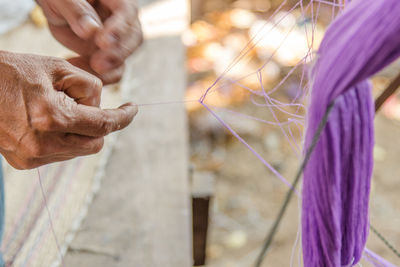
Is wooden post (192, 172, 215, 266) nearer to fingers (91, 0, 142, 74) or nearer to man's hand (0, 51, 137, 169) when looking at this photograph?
fingers (91, 0, 142, 74)

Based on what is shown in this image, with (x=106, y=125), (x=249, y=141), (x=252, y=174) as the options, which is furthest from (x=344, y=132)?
(x=249, y=141)

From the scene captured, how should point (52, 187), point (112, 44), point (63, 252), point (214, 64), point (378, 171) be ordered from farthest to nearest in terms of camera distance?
point (214, 64)
point (378, 171)
point (52, 187)
point (63, 252)
point (112, 44)

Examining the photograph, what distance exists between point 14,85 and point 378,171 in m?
2.18

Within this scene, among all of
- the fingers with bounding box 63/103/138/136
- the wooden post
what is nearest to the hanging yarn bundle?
the fingers with bounding box 63/103/138/136

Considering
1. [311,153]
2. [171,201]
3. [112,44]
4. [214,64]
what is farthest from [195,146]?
[311,153]

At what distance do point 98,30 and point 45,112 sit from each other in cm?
28

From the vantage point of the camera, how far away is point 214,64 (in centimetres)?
293

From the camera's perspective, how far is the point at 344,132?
55 cm

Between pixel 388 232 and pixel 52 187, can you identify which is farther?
pixel 388 232

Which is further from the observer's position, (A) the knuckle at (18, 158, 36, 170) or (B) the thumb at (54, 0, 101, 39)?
(B) the thumb at (54, 0, 101, 39)

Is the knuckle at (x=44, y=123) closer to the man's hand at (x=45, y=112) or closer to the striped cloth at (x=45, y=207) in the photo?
the man's hand at (x=45, y=112)

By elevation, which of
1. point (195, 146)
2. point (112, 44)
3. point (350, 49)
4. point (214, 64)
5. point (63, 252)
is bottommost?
point (195, 146)

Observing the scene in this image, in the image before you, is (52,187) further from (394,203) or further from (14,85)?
(394,203)

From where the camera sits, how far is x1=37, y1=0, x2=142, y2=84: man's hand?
80 cm
